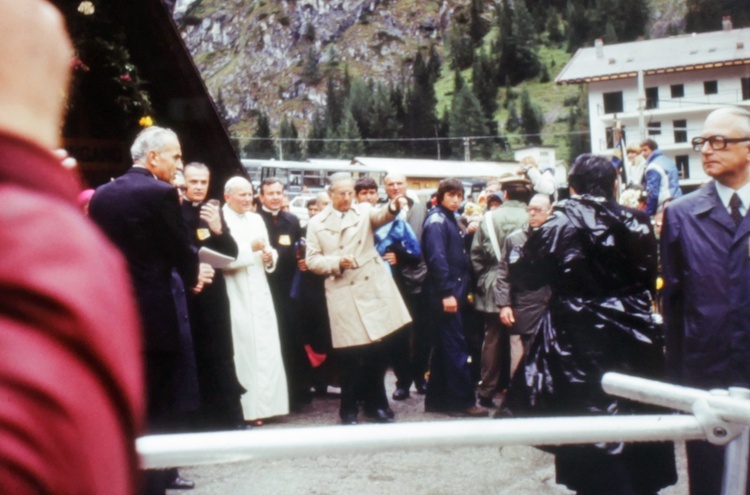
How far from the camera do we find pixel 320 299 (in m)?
8.29

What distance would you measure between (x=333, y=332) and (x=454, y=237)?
1.46 metres

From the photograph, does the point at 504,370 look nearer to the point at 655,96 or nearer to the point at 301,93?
the point at 655,96

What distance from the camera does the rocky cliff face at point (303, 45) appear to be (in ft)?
571

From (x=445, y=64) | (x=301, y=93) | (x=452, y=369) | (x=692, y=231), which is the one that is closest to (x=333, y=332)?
(x=452, y=369)

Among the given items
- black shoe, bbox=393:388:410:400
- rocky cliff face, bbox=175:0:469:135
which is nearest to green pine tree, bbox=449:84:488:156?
rocky cliff face, bbox=175:0:469:135

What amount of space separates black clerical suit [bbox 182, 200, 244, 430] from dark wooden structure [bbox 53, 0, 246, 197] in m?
1.89

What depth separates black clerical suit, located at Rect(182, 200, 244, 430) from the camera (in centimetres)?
638

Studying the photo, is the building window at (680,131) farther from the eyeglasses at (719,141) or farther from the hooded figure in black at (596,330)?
the eyeglasses at (719,141)

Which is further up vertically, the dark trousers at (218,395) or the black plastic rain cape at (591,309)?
the black plastic rain cape at (591,309)

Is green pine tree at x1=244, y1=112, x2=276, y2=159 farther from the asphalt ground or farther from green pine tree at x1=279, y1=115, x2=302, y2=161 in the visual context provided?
the asphalt ground

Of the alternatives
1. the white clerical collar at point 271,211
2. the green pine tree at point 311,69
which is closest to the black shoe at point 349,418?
the white clerical collar at point 271,211

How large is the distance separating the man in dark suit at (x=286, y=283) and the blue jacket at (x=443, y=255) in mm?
1292

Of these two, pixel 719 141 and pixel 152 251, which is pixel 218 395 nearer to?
pixel 152 251

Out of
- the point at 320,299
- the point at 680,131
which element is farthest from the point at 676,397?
the point at 680,131
